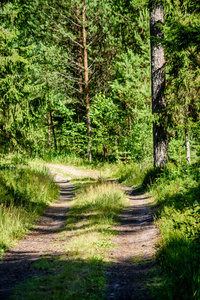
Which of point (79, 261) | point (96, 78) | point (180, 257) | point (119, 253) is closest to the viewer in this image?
point (180, 257)

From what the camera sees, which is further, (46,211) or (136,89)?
(136,89)

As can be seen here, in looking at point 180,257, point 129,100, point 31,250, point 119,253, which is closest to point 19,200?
point 31,250

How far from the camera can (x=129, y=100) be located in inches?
676

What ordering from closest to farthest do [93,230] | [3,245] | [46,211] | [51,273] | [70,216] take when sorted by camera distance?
[51,273] < [3,245] < [93,230] < [70,216] < [46,211]

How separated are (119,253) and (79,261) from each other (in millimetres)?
829

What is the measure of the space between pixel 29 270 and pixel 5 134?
9.22 metres

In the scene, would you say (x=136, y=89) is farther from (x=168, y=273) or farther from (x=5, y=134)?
(x=168, y=273)

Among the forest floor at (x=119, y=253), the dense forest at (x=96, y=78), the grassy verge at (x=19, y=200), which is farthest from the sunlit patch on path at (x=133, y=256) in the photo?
the dense forest at (x=96, y=78)

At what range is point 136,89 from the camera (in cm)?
1597

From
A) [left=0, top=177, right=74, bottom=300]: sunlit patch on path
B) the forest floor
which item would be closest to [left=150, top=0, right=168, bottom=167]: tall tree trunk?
the forest floor

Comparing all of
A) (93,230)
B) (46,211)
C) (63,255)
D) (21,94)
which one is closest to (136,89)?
(21,94)

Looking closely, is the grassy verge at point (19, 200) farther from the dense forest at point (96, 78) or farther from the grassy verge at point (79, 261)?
the dense forest at point (96, 78)

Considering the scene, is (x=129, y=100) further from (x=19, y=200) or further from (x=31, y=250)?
(x=31, y=250)

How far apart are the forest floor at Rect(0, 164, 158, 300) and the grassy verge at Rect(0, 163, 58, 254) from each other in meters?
0.25
